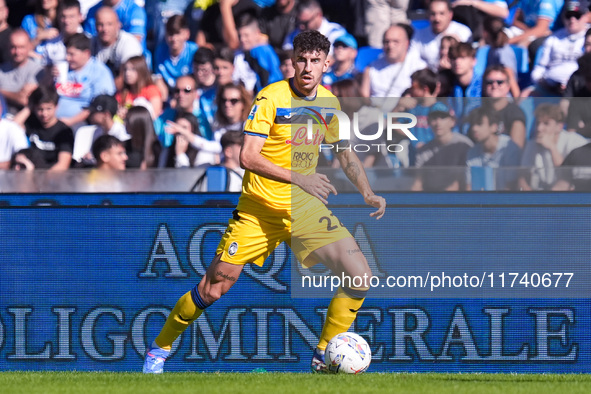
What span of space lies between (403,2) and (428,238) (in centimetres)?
407

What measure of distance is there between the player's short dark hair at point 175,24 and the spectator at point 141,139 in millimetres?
1317

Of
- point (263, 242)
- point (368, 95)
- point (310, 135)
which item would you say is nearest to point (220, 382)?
point (263, 242)

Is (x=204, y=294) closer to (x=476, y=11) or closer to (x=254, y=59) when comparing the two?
(x=254, y=59)

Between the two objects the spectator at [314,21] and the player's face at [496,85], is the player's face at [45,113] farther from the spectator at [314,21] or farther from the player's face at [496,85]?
the player's face at [496,85]

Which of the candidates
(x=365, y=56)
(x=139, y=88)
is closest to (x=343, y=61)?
(x=365, y=56)

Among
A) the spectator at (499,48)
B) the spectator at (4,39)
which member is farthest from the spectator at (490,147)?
the spectator at (4,39)

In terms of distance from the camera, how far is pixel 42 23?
10.6 meters

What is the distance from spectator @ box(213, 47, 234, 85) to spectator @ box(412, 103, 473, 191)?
291cm

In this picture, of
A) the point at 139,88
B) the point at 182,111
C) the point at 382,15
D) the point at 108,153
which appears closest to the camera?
the point at 108,153

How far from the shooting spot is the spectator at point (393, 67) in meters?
9.25

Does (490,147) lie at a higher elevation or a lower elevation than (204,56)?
lower

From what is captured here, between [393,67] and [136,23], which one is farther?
[136,23]

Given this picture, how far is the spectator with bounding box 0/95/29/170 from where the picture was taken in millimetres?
9180

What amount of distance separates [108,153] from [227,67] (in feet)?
5.84
